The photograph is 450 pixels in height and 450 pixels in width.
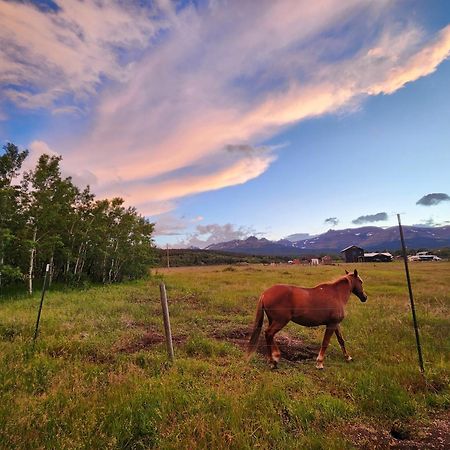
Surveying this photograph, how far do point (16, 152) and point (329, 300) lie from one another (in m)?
25.8

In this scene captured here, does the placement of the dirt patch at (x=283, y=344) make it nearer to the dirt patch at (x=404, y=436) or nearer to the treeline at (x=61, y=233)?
the dirt patch at (x=404, y=436)

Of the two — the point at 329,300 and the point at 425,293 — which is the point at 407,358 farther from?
the point at 425,293

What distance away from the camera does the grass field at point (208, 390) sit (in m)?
5.53

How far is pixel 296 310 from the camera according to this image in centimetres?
958

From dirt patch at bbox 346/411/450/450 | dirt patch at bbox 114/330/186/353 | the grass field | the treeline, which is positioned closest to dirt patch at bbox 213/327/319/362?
the grass field

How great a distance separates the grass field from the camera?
5.53 metres

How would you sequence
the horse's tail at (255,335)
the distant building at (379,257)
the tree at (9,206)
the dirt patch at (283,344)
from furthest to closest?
the distant building at (379,257) → the tree at (9,206) → the dirt patch at (283,344) → the horse's tail at (255,335)

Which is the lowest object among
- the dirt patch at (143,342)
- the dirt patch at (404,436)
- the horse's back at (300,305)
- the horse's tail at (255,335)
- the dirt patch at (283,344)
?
the dirt patch at (404,436)

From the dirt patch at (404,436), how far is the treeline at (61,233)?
18337 millimetres

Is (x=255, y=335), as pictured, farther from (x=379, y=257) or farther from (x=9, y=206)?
(x=379, y=257)

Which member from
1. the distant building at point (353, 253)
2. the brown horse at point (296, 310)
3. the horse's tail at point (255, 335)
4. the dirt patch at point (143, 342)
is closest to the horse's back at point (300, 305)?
the brown horse at point (296, 310)

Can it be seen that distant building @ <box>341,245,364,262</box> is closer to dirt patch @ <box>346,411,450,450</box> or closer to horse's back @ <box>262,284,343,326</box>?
horse's back @ <box>262,284,343,326</box>

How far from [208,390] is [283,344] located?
4991 mm

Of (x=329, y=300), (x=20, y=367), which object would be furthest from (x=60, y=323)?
(x=329, y=300)
